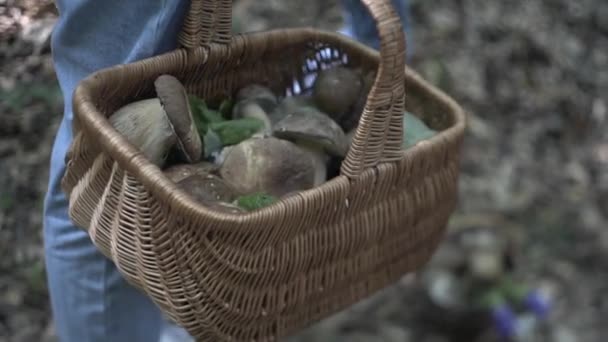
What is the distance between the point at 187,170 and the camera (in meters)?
0.89

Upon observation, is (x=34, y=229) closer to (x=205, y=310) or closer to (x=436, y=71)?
(x=205, y=310)

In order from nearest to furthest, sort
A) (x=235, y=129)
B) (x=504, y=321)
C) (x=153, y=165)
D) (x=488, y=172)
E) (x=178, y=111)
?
(x=153, y=165) → (x=178, y=111) → (x=235, y=129) → (x=504, y=321) → (x=488, y=172)

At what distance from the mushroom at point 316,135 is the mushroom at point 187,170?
0.35 ft

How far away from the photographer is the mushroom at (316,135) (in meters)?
0.94

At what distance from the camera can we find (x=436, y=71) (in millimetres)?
2047

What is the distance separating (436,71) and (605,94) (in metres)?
0.51

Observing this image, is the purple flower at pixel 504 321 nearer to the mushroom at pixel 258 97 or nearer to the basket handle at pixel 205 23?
the mushroom at pixel 258 97

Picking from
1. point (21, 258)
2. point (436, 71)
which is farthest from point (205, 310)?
Answer: point (436, 71)

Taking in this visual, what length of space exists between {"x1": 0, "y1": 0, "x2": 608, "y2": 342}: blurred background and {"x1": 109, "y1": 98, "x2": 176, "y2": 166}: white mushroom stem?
388 mm

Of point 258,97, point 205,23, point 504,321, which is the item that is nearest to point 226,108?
point 258,97

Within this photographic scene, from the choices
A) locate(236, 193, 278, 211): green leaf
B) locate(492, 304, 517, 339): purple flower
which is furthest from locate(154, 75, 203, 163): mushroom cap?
locate(492, 304, 517, 339): purple flower

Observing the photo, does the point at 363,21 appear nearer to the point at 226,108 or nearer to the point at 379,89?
the point at 226,108

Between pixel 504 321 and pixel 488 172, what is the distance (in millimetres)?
487

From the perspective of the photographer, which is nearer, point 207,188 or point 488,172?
point 207,188
